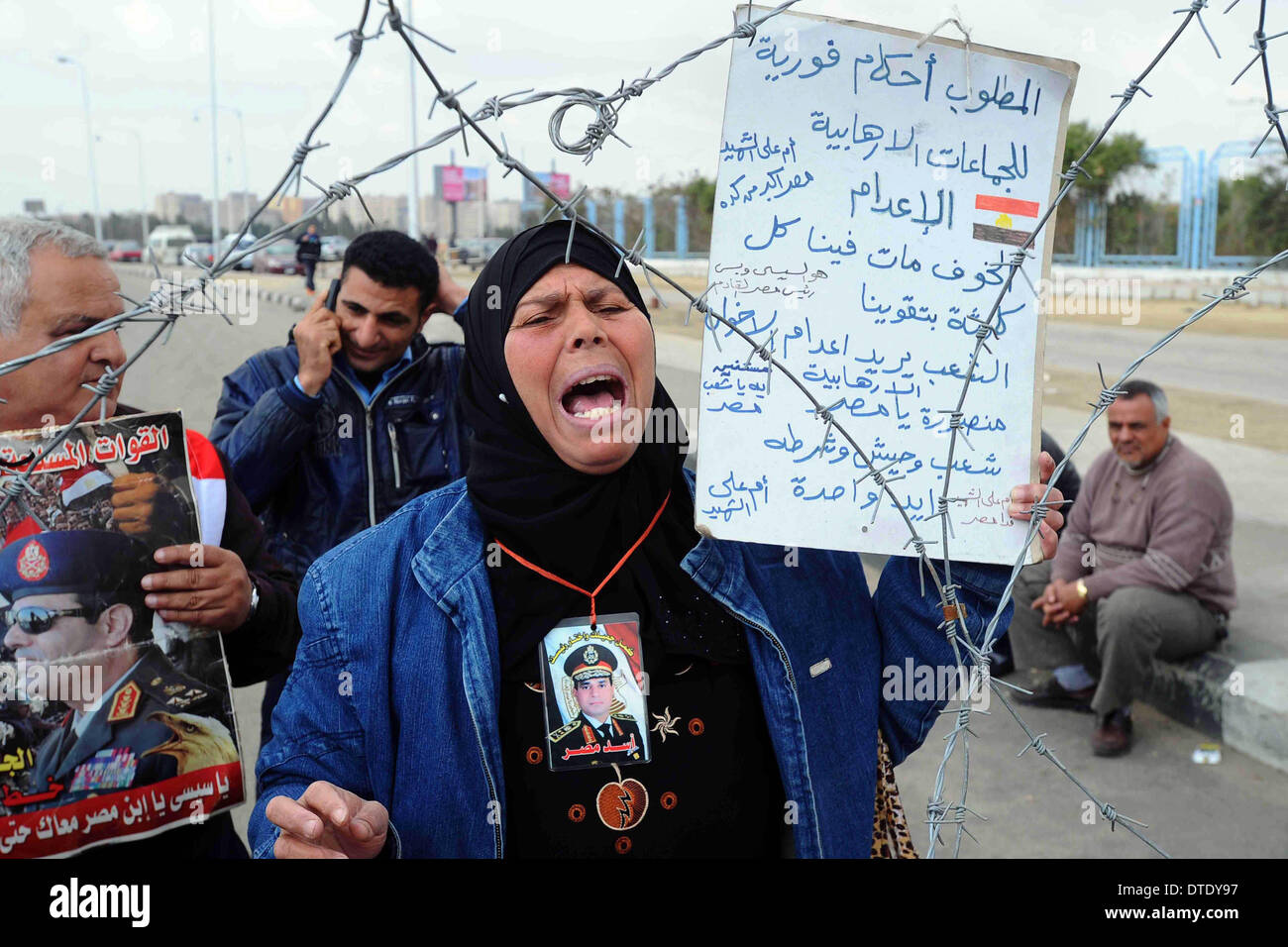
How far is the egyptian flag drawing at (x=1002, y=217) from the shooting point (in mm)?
1610

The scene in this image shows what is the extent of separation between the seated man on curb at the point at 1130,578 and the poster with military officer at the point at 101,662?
3.64 m

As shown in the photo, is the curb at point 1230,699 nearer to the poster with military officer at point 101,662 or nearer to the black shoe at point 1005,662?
the black shoe at point 1005,662

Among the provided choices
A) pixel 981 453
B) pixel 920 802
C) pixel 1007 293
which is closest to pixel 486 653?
pixel 981 453

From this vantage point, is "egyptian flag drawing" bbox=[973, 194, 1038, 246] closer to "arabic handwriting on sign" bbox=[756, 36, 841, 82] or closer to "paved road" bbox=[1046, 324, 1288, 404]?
"arabic handwriting on sign" bbox=[756, 36, 841, 82]

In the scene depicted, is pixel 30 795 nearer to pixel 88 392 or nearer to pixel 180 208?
pixel 88 392

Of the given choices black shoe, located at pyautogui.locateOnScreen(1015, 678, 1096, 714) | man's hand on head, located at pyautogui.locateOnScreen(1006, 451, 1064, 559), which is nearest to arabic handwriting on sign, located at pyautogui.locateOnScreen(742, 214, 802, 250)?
man's hand on head, located at pyautogui.locateOnScreen(1006, 451, 1064, 559)

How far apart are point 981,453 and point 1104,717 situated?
3.28 meters

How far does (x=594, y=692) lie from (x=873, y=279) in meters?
0.71

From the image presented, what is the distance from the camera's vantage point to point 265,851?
5.10 ft

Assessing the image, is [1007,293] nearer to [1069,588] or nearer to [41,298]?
[41,298]

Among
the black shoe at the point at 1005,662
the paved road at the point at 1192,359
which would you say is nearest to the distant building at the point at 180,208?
the paved road at the point at 1192,359

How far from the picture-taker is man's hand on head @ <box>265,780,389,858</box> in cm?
144

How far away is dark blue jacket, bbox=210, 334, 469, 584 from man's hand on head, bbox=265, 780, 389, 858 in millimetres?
1699

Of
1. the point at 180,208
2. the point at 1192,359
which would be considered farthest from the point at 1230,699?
the point at 180,208
